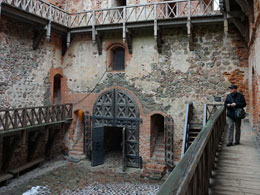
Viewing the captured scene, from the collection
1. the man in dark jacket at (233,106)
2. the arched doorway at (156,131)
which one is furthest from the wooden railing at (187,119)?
the man in dark jacket at (233,106)

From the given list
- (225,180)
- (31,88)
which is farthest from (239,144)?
(31,88)

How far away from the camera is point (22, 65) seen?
30.3ft

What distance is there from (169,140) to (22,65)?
692 cm

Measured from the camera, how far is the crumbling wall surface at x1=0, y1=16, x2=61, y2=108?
8523 mm

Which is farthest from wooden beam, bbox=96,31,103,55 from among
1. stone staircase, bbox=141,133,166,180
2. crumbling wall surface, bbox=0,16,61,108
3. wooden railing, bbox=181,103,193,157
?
stone staircase, bbox=141,133,166,180

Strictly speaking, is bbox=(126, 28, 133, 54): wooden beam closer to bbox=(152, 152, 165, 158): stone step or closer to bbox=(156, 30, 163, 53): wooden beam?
bbox=(156, 30, 163, 53): wooden beam

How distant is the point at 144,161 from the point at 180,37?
18.1 feet

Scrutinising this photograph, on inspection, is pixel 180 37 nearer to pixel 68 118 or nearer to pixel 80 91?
pixel 80 91

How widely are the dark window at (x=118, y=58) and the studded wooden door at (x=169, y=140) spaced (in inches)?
134

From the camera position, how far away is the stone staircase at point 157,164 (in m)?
8.75

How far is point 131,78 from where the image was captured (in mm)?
10047

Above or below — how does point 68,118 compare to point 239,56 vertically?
below

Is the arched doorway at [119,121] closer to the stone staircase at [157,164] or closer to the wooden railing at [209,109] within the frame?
the stone staircase at [157,164]

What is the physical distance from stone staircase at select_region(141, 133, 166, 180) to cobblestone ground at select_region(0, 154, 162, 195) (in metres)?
0.31
